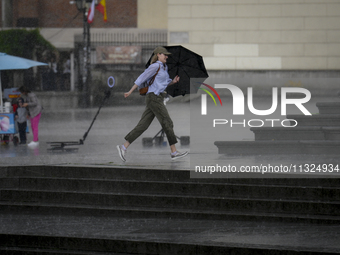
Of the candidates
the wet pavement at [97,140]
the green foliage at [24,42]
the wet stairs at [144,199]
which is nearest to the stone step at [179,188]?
the wet stairs at [144,199]

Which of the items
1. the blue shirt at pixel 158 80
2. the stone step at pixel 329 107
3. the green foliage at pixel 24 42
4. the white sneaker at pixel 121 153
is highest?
the green foliage at pixel 24 42

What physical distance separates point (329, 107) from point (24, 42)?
72.1 feet

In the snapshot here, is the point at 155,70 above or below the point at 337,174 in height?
above

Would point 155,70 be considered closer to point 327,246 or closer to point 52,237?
point 52,237

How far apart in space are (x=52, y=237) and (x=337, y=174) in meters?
3.66

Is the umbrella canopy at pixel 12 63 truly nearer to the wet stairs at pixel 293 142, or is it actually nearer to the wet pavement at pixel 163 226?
the wet pavement at pixel 163 226

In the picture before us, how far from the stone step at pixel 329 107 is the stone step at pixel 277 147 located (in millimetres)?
1550

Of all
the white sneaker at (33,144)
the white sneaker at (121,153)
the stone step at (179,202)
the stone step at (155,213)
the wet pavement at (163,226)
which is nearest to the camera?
the wet pavement at (163,226)

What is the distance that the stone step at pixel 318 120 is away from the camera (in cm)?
1129

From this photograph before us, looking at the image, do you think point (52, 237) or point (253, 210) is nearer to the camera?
point (52, 237)

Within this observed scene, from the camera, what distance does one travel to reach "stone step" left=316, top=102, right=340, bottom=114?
1162 cm

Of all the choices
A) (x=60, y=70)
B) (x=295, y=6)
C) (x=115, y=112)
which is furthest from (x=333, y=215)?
(x=60, y=70)

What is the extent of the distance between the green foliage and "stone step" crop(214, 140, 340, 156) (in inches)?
853

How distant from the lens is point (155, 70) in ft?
30.0
